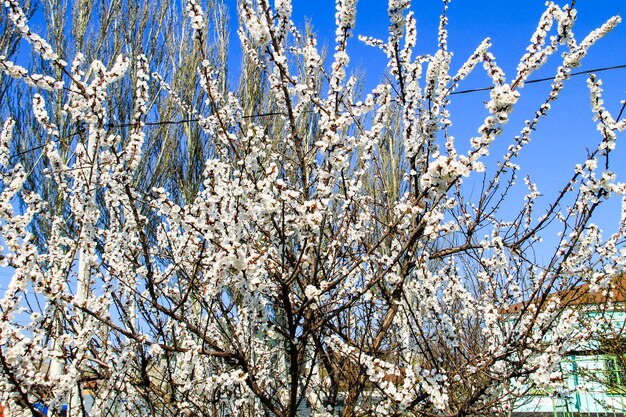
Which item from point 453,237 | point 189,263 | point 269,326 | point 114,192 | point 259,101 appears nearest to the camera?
point 269,326

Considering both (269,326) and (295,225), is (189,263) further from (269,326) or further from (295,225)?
(295,225)

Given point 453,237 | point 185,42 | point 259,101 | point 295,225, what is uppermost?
point 185,42

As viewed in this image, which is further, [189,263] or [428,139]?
[189,263]

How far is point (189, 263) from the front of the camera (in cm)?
347

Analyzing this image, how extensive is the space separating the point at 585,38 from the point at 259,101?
364 inches

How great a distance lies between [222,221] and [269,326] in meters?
0.50

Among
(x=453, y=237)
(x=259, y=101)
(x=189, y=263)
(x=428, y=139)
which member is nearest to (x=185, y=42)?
(x=259, y=101)

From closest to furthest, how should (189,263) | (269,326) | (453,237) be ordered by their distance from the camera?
(269,326) → (189,263) → (453,237)

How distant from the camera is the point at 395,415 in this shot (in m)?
2.60

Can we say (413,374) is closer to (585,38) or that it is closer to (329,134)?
(329,134)

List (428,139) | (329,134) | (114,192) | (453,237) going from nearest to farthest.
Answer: (329,134) < (428,139) < (114,192) < (453,237)

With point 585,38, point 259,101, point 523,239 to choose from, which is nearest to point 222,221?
point 585,38

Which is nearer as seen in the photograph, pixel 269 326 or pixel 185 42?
pixel 269 326

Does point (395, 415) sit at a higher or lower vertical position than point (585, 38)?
lower
